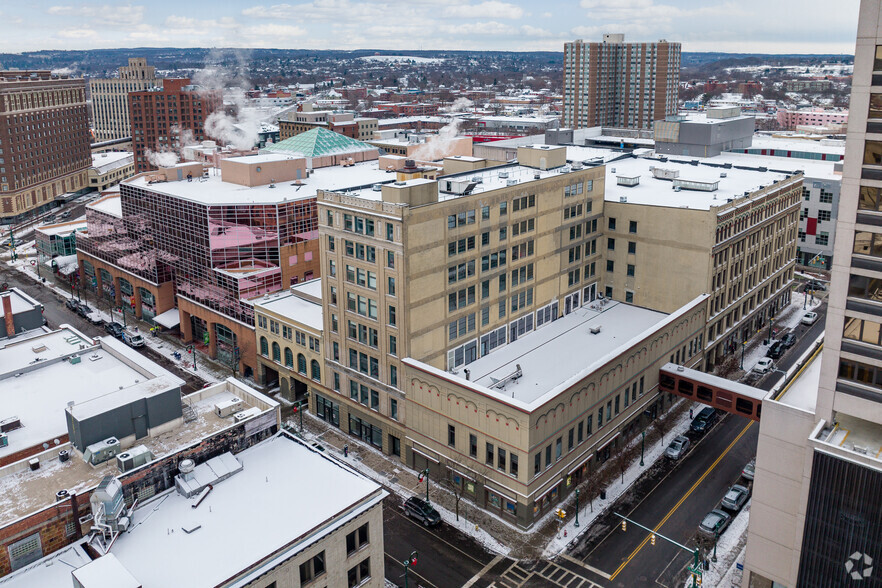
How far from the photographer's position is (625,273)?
277 feet

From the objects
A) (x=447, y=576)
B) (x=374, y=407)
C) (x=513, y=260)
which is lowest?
(x=447, y=576)

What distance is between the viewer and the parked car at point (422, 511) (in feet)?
198

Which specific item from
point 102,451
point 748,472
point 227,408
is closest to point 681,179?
point 748,472

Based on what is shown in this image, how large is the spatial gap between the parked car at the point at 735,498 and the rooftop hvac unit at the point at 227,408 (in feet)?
136

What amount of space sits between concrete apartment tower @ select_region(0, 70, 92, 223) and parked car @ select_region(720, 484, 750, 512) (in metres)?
171

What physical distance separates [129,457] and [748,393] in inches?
2075

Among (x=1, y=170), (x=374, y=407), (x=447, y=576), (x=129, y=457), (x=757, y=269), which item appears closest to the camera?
(x=129, y=457)

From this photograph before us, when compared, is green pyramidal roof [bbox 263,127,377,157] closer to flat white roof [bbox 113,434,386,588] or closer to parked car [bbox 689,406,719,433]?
parked car [bbox 689,406,719,433]

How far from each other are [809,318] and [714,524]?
55.7m

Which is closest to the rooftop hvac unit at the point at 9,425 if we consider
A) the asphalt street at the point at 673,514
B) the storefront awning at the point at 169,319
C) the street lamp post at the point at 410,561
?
the street lamp post at the point at 410,561

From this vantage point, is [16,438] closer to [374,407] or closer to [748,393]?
[374,407]

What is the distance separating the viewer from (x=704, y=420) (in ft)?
244

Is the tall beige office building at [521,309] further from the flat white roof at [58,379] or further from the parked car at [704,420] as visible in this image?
the flat white roof at [58,379]

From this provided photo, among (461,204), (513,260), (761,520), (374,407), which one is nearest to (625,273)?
(513,260)
